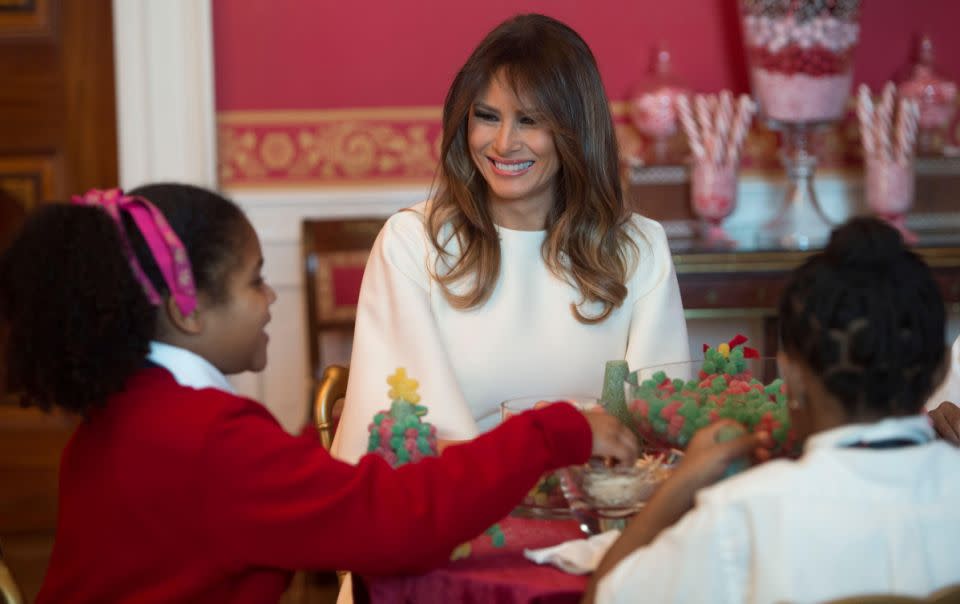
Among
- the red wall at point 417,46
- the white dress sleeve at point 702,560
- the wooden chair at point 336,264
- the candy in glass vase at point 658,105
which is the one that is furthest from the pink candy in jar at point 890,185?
the white dress sleeve at point 702,560

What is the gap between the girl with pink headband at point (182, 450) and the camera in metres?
1.54

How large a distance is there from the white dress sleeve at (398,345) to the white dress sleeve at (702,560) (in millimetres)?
817

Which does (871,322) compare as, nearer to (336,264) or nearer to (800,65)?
(800,65)

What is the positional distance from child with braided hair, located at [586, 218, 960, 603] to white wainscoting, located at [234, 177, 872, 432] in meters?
2.93

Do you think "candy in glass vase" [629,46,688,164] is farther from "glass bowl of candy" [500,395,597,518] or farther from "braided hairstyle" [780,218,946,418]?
"braided hairstyle" [780,218,946,418]

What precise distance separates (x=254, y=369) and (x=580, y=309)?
2.84 feet

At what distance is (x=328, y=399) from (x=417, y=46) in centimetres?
214

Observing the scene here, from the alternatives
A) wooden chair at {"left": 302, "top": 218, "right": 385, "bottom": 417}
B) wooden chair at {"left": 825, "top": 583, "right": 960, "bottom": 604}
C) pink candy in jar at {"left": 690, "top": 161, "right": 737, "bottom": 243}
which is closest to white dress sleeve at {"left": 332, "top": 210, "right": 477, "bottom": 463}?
wooden chair at {"left": 825, "top": 583, "right": 960, "bottom": 604}

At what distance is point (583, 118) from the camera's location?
2.49 m

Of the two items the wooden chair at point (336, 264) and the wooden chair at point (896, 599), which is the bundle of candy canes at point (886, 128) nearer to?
the wooden chair at point (336, 264)

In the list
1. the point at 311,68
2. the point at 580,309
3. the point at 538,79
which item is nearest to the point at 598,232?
the point at 580,309

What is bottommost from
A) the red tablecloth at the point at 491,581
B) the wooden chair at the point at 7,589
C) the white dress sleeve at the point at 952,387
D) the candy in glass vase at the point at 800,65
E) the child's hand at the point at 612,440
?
the wooden chair at the point at 7,589

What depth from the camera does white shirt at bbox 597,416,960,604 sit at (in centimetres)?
140

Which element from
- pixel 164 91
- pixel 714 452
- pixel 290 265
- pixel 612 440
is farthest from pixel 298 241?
pixel 714 452
